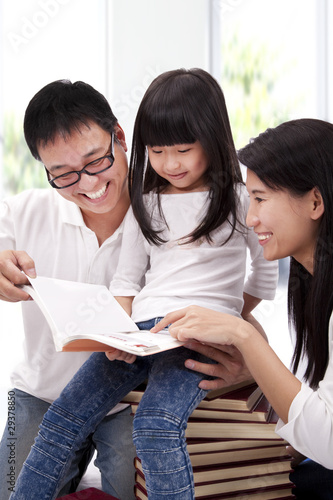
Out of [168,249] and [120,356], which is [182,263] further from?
[120,356]

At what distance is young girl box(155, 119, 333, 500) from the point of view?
1136 mm

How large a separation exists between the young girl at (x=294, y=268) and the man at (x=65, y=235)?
1.34ft

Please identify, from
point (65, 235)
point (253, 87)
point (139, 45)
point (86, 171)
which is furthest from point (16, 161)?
point (86, 171)

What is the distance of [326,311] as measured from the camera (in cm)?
125

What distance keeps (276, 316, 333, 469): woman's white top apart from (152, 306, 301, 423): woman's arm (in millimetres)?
22

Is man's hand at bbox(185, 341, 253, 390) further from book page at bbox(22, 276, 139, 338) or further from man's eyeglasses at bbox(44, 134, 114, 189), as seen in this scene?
man's eyeglasses at bbox(44, 134, 114, 189)

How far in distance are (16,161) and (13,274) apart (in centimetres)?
212

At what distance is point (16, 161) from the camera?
3346 millimetres

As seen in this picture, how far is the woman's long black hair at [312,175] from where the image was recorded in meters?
1.24

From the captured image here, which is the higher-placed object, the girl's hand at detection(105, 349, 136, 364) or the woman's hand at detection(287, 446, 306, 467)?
the girl's hand at detection(105, 349, 136, 364)

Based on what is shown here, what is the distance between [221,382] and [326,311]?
270 millimetres

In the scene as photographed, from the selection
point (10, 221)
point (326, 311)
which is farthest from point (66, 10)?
point (326, 311)

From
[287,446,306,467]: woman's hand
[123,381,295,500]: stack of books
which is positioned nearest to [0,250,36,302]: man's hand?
[123,381,295,500]: stack of books

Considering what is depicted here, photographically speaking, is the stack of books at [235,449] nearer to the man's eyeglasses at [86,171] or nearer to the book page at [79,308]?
the book page at [79,308]
